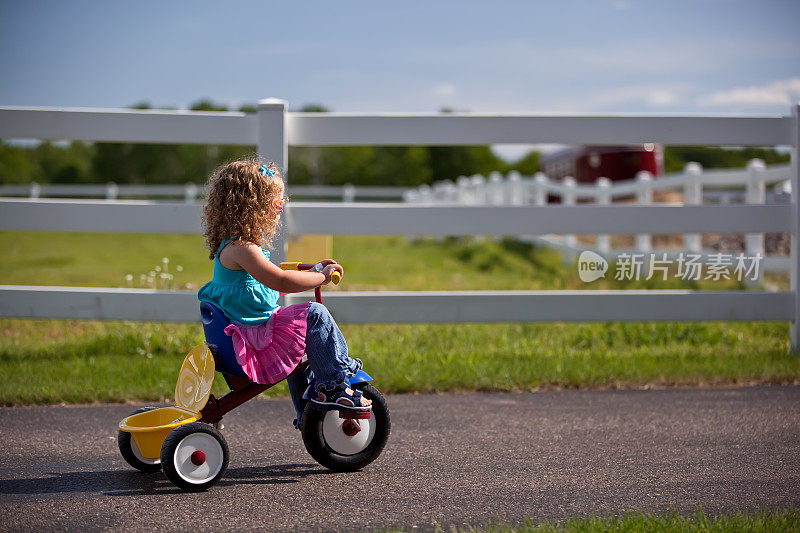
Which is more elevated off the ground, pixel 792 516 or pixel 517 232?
pixel 517 232

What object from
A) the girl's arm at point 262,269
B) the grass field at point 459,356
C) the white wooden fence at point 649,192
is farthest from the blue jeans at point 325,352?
the white wooden fence at point 649,192

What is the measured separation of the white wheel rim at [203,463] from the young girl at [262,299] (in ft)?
0.97

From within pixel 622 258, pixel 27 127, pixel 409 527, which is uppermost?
pixel 27 127

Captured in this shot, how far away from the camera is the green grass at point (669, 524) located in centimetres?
282

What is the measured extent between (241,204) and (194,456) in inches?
38.8

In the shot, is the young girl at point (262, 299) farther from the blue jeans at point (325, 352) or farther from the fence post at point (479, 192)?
the fence post at point (479, 192)

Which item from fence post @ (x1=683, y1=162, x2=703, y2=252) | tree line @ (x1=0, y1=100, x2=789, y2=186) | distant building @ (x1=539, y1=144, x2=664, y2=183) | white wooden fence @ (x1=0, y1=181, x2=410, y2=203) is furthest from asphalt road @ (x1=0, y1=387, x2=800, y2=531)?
tree line @ (x1=0, y1=100, x2=789, y2=186)

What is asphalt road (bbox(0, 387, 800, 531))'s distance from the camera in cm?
311

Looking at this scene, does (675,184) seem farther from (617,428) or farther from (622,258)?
(617,428)

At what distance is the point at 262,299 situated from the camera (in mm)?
3586

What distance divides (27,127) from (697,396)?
14.6 ft

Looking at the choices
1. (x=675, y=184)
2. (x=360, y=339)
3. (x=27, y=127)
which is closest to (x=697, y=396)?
(x=360, y=339)

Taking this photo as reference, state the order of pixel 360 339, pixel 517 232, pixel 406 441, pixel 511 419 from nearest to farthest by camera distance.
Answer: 1. pixel 406 441
2. pixel 511 419
3. pixel 517 232
4. pixel 360 339

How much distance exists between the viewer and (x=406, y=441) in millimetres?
4156
